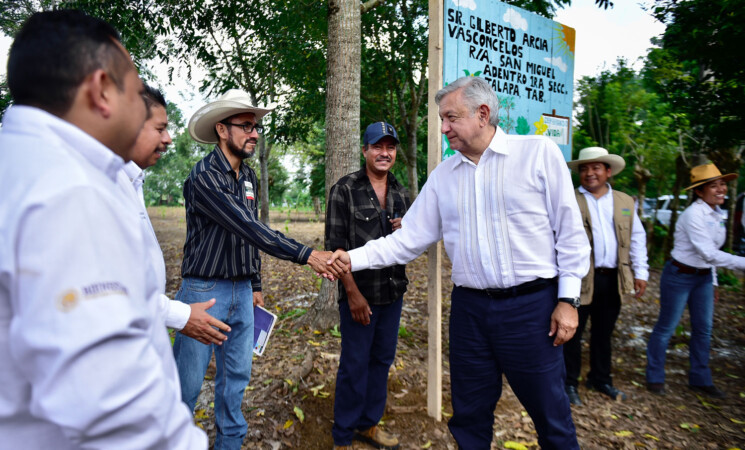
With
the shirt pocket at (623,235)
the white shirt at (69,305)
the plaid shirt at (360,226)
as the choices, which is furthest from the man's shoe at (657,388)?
the white shirt at (69,305)

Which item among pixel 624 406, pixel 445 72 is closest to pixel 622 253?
pixel 624 406

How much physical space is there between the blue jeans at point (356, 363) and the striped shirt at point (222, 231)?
0.72 metres

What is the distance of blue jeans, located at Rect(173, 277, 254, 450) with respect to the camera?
2.79 meters

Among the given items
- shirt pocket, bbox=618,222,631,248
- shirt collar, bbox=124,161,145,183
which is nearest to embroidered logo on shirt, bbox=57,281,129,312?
shirt collar, bbox=124,161,145,183

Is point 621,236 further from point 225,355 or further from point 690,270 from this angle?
point 225,355

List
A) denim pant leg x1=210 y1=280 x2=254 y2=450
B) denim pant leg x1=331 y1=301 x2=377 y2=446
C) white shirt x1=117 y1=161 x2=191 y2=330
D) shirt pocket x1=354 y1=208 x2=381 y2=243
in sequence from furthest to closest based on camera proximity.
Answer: shirt pocket x1=354 y1=208 x2=381 y2=243 < denim pant leg x1=331 y1=301 x2=377 y2=446 < denim pant leg x1=210 y1=280 x2=254 y2=450 < white shirt x1=117 y1=161 x2=191 y2=330

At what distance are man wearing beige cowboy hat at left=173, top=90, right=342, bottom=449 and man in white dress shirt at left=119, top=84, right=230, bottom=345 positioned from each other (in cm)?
32

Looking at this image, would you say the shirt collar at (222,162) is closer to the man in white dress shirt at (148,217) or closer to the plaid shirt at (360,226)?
the man in white dress shirt at (148,217)

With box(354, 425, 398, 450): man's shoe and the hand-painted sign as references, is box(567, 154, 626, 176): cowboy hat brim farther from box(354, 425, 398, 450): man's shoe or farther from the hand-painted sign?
box(354, 425, 398, 450): man's shoe

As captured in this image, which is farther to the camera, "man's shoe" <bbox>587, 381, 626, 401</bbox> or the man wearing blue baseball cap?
"man's shoe" <bbox>587, 381, 626, 401</bbox>

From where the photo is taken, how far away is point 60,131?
3.07ft

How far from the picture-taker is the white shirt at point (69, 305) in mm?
820

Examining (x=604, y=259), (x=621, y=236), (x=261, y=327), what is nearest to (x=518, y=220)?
(x=261, y=327)

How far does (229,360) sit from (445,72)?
2533 millimetres
